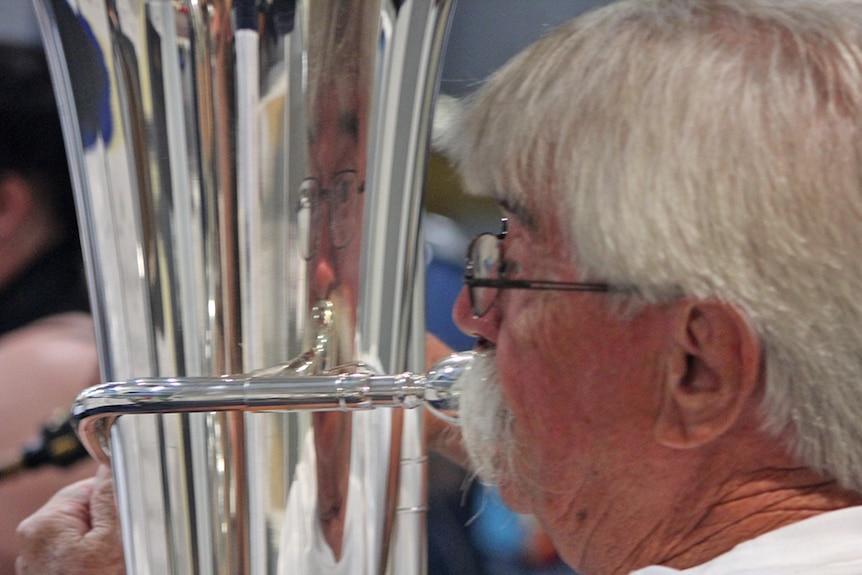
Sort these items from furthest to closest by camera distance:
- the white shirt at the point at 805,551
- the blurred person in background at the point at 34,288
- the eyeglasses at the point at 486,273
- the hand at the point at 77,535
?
the blurred person in background at the point at 34,288 → the hand at the point at 77,535 → the eyeglasses at the point at 486,273 → the white shirt at the point at 805,551

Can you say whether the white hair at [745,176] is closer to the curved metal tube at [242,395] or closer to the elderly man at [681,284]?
the elderly man at [681,284]

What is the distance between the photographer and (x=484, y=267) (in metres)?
0.77

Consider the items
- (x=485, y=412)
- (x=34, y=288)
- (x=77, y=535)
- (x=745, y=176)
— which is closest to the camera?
(x=745, y=176)

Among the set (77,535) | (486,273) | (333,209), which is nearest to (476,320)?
(486,273)

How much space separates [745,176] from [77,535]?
64 centimetres

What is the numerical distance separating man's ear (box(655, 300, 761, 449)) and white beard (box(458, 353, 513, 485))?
4.8 inches

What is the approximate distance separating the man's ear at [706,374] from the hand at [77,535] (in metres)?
0.49

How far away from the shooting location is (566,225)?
689 millimetres

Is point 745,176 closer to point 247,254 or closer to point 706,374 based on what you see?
point 706,374

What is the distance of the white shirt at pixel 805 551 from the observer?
24.1 inches

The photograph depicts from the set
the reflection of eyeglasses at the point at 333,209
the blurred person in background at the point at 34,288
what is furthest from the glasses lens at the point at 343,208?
the blurred person in background at the point at 34,288

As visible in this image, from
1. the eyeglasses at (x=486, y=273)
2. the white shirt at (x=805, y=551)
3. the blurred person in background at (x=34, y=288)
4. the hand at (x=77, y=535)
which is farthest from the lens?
the blurred person in background at (x=34, y=288)

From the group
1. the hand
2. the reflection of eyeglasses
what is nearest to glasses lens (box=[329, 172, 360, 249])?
the reflection of eyeglasses

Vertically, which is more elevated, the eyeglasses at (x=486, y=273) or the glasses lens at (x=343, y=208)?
the glasses lens at (x=343, y=208)
